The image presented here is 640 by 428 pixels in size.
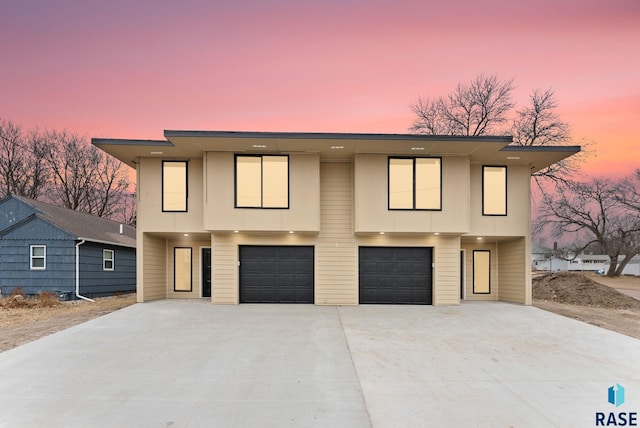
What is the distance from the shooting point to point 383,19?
45.3 feet

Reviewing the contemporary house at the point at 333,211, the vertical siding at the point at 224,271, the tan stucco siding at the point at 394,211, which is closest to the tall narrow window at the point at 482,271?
→ the contemporary house at the point at 333,211

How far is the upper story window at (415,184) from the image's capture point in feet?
Answer: 38.0

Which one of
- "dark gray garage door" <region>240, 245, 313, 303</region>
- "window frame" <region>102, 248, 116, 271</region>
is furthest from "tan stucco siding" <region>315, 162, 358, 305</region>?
"window frame" <region>102, 248, 116, 271</region>

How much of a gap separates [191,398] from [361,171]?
8.48 metres

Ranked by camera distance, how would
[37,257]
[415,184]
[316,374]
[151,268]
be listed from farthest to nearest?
[37,257] → [151,268] → [415,184] → [316,374]

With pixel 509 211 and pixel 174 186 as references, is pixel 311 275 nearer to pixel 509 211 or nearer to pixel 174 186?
pixel 174 186

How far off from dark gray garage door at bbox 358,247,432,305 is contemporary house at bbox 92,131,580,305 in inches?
1.4

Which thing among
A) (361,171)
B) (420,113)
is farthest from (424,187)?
(420,113)

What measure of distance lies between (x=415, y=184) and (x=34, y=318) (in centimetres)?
1223

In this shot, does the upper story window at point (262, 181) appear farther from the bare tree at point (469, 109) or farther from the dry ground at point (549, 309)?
the bare tree at point (469, 109)

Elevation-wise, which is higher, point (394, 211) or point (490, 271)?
point (394, 211)

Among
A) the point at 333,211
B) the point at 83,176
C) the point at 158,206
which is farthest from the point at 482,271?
the point at 83,176

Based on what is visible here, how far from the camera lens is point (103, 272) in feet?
52.4

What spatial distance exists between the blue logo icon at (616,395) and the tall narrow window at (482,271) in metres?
8.70
